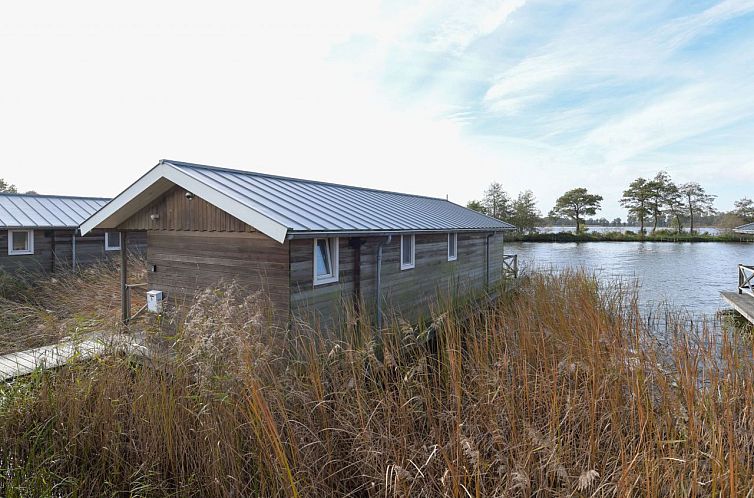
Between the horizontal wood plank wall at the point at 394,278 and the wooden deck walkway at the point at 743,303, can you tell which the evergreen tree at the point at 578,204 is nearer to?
the wooden deck walkway at the point at 743,303

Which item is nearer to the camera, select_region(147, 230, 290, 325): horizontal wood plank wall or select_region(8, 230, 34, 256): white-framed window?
select_region(147, 230, 290, 325): horizontal wood plank wall

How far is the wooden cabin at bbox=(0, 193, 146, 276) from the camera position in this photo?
12102 millimetres

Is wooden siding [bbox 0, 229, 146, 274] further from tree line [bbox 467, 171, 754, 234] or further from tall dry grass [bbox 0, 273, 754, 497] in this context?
tree line [bbox 467, 171, 754, 234]

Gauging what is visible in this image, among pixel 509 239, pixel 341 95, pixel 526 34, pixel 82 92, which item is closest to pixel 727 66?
pixel 526 34

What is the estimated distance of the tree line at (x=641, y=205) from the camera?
164ft

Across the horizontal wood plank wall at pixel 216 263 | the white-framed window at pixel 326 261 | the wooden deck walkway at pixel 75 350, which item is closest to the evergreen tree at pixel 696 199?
the white-framed window at pixel 326 261

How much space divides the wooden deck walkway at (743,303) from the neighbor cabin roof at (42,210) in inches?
713

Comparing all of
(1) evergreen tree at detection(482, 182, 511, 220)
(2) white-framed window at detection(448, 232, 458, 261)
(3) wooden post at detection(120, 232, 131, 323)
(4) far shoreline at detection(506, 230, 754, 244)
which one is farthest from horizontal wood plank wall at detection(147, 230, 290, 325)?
(1) evergreen tree at detection(482, 182, 511, 220)

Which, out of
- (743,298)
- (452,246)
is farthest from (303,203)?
(743,298)

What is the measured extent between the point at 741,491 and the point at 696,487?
0.33m

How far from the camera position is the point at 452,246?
11.3m

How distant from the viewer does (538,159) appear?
18.9 meters

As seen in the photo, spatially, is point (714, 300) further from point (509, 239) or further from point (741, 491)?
point (509, 239)

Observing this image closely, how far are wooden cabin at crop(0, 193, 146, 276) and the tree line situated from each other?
42.2 meters
